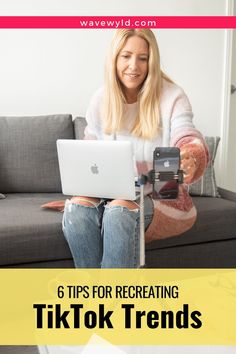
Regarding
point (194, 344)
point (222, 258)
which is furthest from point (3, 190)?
point (194, 344)

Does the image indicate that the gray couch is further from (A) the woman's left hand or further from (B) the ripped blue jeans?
(A) the woman's left hand

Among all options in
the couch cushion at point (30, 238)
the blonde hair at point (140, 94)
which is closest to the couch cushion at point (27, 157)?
the couch cushion at point (30, 238)

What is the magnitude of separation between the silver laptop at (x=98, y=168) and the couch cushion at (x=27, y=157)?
2.14 feet

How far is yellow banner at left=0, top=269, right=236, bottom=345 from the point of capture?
1.16 meters

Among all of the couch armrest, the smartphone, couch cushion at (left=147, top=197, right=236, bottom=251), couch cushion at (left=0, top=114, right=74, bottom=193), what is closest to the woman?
the smartphone

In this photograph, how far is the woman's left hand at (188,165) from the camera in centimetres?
139

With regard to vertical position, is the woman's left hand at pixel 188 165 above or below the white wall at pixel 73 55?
below

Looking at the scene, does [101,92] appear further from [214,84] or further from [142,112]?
[214,84]

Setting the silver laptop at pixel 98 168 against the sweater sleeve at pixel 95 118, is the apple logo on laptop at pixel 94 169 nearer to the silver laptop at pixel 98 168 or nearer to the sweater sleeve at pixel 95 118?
the silver laptop at pixel 98 168

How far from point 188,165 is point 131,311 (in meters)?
0.44

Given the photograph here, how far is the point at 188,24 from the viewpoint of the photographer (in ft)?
8.77

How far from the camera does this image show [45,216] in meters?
1.76

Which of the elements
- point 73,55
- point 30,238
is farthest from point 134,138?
point 73,55

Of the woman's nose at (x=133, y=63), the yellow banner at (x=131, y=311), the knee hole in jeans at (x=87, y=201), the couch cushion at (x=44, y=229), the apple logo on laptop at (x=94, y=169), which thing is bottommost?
the yellow banner at (x=131, y=311)
